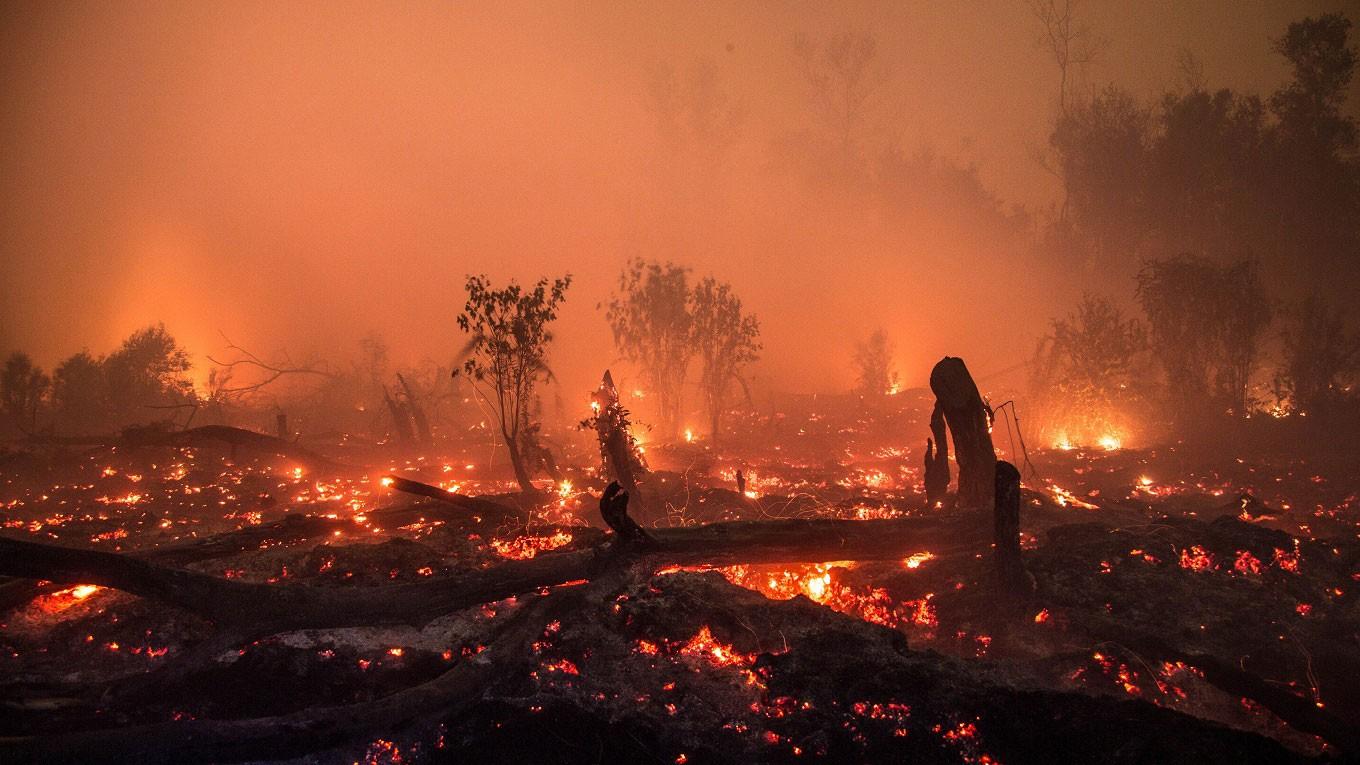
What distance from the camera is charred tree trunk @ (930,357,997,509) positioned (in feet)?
35.7

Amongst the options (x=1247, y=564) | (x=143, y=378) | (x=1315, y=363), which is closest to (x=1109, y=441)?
(x=1315, y=363)

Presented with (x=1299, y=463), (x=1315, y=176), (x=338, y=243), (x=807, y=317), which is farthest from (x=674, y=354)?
(x=338, y=243)

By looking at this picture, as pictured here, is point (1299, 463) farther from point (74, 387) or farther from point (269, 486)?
point (74, 387)

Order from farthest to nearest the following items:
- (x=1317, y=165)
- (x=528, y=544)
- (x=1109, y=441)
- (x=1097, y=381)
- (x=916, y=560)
A: (x=1317, y=165) < (x=1097, y=381) < (x=1109, y=441) < (x=528, y=544) < (x=916, y=560)

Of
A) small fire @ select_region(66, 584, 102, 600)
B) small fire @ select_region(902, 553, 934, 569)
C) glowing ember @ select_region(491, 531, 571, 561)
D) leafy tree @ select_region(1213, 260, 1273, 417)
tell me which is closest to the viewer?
small fire @ select_region(66, 584, 102, 600)

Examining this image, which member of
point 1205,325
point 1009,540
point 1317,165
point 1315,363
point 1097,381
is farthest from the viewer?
point 1317,165

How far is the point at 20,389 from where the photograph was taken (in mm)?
23594

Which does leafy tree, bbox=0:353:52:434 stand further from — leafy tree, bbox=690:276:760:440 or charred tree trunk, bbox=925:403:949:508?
charred tree trunk, bbox=925:403:949:508

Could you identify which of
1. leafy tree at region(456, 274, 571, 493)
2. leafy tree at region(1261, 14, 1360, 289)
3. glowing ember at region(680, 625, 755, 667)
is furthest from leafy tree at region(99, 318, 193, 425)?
leafy tree at region(1261, 14, 1360, 289)

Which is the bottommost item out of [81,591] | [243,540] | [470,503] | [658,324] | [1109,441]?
[81,591]

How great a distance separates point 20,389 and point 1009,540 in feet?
120

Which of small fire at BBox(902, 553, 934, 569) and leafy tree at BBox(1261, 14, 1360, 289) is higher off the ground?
leafy tree at BBox(1261, 14, 1360, 289)

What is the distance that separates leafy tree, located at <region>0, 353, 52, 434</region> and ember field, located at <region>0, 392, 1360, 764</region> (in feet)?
56.6

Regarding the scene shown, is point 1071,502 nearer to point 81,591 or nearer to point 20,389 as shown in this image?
point 81,591
